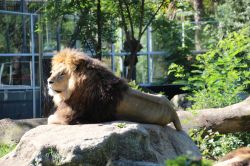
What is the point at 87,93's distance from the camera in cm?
611

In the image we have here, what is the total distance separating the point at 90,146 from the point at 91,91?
73 centimetres

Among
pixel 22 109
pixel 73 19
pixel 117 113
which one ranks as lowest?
pixel 22 109

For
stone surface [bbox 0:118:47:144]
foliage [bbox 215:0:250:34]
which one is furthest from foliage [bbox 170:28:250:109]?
foliage [bbox 215:0:250:34]

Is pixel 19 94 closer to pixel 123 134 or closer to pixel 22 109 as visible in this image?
pixel 22 109

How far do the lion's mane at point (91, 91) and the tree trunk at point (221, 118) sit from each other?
2.92 meters

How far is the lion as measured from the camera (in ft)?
20.1

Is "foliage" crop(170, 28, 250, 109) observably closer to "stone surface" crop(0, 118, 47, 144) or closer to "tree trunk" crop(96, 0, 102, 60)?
"stone surface" crop(0, 118, 47, 144)

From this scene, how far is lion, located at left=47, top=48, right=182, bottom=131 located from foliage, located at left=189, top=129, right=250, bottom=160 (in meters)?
2.72

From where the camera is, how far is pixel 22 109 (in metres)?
14.9

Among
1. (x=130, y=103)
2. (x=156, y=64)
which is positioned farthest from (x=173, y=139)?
(x=156, y=64)

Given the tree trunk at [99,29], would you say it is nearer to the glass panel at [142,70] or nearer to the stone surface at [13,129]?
the glass panel at [142,70]

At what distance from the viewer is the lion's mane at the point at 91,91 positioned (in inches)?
241

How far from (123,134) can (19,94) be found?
31.3 feet

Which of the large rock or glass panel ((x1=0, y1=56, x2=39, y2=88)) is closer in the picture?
the large rock
